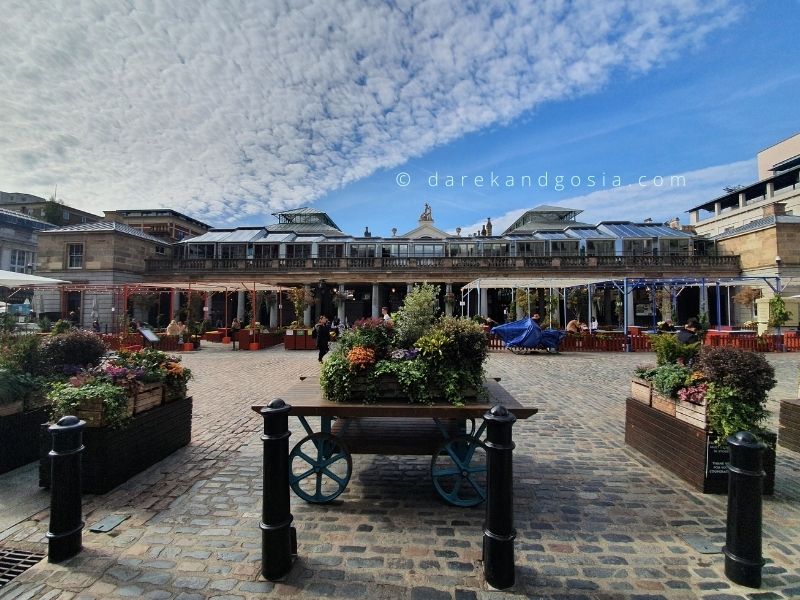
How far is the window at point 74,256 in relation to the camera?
31359 millimetres

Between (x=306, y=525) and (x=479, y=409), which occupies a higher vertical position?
(x=479, y=409)

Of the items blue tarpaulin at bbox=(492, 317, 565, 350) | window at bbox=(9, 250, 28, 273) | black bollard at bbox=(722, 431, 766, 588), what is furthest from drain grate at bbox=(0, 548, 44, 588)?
window at bbox=(9, 250, 28, 273)

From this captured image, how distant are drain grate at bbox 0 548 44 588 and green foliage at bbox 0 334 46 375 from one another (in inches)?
107

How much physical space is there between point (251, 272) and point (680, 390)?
3330cm

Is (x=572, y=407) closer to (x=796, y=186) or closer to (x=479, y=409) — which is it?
(x=479, y=409)

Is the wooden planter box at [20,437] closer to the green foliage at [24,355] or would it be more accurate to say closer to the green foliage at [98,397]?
the green foliage at [24,355]

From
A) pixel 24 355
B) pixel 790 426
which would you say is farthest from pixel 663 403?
pixel 24 355

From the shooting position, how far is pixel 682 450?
434 cm

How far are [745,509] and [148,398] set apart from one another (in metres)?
5.56

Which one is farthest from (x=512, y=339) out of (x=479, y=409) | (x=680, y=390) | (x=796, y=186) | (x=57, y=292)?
(x=796, y=186)

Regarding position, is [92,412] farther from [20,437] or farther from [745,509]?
[745,509]

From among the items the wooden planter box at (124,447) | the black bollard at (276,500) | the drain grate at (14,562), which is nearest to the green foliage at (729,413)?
the black bollard at (276,500)

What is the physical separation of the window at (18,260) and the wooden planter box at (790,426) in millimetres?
58871

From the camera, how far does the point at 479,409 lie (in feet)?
11.7
